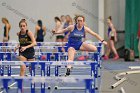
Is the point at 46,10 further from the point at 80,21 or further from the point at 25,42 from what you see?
the point at 25,42

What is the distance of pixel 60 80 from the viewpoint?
5.57 metres

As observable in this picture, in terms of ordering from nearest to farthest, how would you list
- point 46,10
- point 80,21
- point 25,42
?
1. point 25,42
2. point 80,21
3. point 46,10

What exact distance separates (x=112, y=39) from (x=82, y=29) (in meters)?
7.77

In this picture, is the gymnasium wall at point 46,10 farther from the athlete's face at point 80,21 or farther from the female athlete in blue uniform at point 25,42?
the female athlete in blue uniform at point 25,42

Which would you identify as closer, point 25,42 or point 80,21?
point 25,42

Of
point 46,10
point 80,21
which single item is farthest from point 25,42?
point 46,10

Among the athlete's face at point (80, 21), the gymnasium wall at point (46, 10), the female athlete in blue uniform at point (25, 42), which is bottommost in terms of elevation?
the female athlete in blue uniform at point (25, 42)

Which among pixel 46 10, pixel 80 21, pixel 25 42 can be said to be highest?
pixel 46 10

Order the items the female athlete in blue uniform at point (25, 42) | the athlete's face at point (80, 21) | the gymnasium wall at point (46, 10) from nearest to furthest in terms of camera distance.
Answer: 1. the female athlete in blue uniform at point (25, 42)
2. the athlete's face at point (80, 21)
3. the gymnasium wall at point (46, 10)

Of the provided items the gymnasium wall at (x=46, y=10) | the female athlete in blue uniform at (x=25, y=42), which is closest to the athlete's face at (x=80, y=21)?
the female athlete in blue uniform at (x=25, y=42)

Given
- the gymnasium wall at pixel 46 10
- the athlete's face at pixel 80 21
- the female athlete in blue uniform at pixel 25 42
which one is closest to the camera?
the female athlete in blue uniform at pixel 25 42

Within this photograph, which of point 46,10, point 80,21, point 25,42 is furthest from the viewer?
point 46,10

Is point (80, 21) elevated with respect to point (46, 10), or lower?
lower

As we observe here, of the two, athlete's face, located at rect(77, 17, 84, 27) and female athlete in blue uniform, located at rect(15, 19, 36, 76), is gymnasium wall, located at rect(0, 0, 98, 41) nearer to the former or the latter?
athlete's face, located at rect(77, 17, 84, 27)
